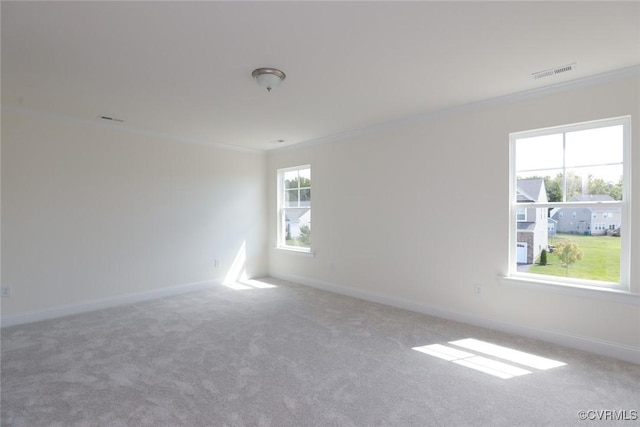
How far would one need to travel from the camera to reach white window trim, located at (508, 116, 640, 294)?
273 centimetres

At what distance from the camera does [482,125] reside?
11.4 ft

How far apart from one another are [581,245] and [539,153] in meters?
0.97

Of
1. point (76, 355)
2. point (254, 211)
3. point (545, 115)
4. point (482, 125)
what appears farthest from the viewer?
point (254, 211)

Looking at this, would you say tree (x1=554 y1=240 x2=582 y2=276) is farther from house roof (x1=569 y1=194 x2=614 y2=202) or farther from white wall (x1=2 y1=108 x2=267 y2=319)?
white wall (x1=2 y1=108 x2=267 y2=319)

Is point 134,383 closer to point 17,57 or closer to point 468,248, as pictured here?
point 17,57

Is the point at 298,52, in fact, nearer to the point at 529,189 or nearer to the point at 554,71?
the point at 554,71

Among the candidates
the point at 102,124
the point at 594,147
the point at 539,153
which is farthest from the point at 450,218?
the point at 102,124

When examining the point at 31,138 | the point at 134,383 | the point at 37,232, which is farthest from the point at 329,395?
the point at 31,138

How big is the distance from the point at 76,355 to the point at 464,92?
4.35m

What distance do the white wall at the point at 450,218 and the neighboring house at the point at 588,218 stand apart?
0.20m

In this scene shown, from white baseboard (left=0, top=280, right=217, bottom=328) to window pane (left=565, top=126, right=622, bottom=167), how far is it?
5.11 meters

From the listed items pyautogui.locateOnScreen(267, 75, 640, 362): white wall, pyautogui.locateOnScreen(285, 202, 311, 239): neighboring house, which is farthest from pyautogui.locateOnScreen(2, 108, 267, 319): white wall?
pyautogui.locateOnScreen(267, 75, 640, 362): white wall

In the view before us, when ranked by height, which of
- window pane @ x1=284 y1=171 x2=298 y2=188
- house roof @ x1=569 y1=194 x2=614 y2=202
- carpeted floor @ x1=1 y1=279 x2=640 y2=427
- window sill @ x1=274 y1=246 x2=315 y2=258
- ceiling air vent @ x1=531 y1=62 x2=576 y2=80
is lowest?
carpeted floor @ x1=1 y1=279 x2=640 y2=427

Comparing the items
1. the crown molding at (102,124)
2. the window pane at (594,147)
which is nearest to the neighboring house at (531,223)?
the window pane at (594,147)
